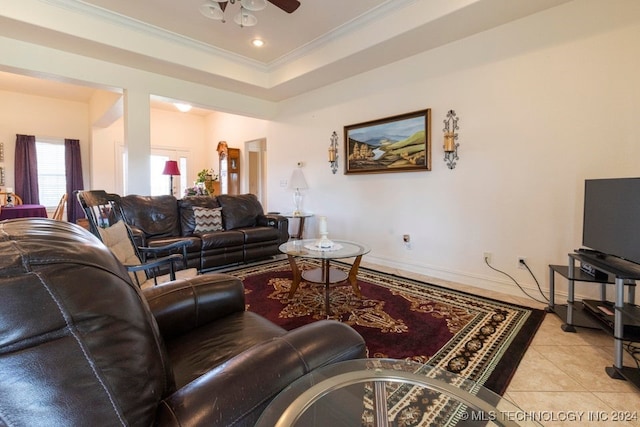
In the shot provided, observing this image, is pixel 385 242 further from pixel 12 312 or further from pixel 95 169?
pixel 95 169

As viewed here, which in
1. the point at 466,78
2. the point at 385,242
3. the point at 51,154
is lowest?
the point at 385,242

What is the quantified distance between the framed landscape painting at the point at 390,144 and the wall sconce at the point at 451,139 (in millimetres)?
207

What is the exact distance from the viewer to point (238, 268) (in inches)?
152

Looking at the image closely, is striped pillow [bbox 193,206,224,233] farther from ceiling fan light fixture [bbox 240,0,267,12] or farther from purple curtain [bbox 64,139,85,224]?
purple curtain [bbox 64,139,85,224]

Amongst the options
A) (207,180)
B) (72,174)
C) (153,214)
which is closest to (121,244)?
(153,214)

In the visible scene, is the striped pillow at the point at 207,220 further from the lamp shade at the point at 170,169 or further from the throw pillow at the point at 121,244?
the lamp shade at the point at 170,169

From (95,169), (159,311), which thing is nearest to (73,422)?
(159,311)

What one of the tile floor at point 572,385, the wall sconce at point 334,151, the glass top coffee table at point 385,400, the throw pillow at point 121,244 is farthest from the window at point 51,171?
the tile floor at point 572,385

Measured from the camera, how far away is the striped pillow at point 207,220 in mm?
4066

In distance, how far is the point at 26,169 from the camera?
5883 mm

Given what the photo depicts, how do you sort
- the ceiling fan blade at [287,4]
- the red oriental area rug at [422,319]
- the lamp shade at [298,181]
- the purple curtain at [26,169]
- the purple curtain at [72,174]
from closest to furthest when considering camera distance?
the red oriental area rug at [422,319], the ceiling fan blade at [287,4], the lamp shade at [298,181], the purple curtain at [26,169], the purple curtain at [72,174]

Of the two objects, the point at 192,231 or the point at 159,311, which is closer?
the point at 159,311

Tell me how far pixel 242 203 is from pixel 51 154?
4883 millimetres

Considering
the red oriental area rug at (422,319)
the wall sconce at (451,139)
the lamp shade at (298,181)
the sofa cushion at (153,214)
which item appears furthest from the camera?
the lamp shade at (298,181)
